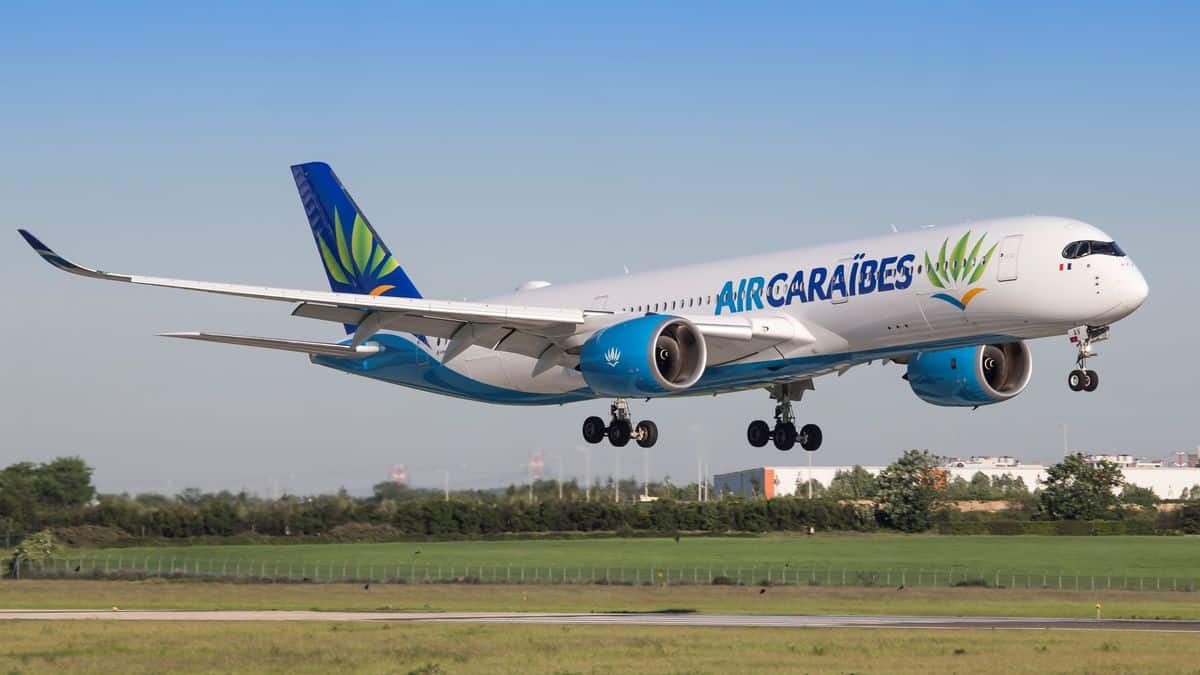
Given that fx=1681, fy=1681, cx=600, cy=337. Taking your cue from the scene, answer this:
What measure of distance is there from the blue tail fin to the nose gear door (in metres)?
23.8

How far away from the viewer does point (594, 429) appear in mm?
54188

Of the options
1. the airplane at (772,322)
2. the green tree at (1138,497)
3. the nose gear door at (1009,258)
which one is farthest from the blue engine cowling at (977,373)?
the green tree at (1138,497)

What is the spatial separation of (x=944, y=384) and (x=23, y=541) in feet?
181

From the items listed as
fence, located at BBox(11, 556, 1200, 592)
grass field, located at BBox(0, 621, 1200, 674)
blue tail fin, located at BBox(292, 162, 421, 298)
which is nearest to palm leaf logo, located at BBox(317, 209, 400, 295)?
blue tail fin, located at BBox(292, 162, 421, 298)

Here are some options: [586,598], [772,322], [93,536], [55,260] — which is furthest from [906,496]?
[55,260]

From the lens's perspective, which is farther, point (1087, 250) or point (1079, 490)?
point (1079, 490)

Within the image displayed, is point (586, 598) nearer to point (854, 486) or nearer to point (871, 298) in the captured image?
point (871, 298)

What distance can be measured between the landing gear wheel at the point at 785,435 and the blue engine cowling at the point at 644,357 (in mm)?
7523

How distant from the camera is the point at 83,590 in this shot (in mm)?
82125

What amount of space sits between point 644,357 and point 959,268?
8986 millimetres

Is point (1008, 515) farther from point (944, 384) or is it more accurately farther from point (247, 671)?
point (247, 671)

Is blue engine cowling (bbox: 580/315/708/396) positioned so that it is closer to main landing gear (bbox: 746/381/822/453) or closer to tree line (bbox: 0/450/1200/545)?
main landing gear (bbox: 746/381/822/453)

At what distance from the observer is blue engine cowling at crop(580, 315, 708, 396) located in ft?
155

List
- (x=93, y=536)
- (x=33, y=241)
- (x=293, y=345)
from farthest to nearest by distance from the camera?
(x=93, y=536), (x=293, y=345), (x=33, y=241)
